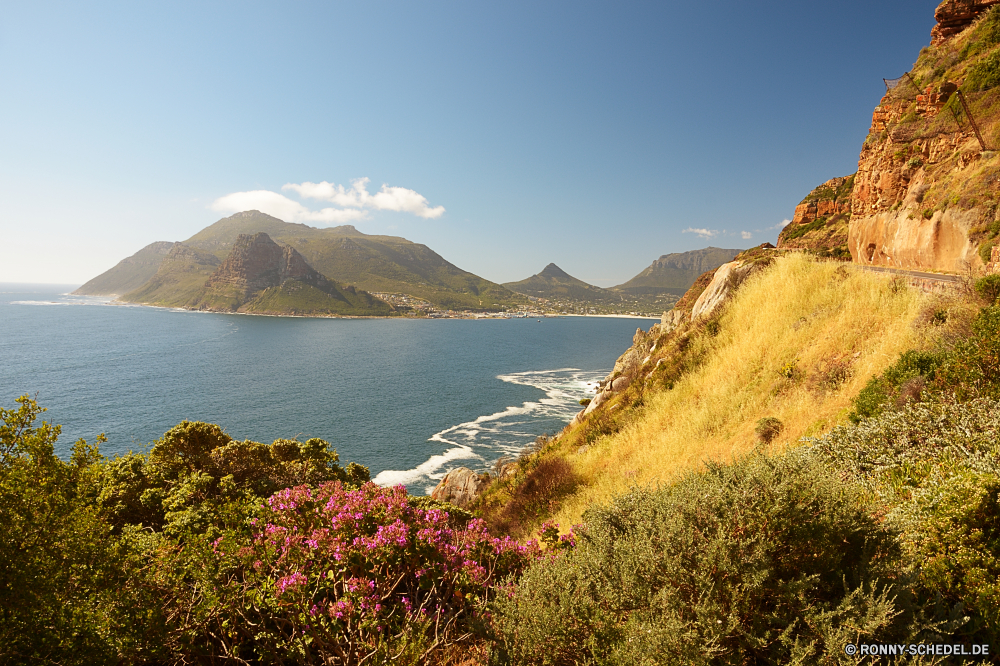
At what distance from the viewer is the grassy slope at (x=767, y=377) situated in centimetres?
936

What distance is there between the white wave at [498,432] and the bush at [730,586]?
28.3 meters

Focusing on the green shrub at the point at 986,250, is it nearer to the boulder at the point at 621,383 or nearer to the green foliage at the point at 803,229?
the boulder at the point at 621,383

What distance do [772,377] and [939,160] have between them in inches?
906

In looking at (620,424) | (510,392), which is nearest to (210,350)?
(510,392)

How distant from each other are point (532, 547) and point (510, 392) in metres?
55.7

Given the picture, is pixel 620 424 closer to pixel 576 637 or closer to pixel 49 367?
pixel 576 637

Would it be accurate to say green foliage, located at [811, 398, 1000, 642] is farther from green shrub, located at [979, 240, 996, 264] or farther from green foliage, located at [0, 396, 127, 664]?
green shrub, located at [979, 240, 996, 264]

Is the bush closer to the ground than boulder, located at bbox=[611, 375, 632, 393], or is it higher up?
higher up

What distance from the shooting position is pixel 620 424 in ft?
52.2

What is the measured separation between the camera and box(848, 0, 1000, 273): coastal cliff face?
16328mm

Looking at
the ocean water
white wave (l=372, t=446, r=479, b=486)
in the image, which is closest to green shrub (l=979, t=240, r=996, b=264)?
the ocean water

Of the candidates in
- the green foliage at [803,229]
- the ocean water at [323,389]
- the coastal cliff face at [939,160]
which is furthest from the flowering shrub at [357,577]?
the green foliage at [803,229]

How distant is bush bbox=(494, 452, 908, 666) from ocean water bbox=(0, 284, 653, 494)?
20.3 meters

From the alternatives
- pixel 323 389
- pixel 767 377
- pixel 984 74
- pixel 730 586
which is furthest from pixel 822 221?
pixel 323 389
